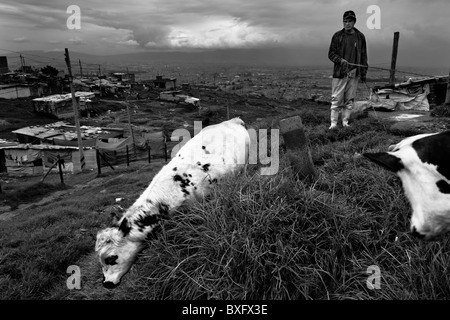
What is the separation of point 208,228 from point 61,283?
8.87ft

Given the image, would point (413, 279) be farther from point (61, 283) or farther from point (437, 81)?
point (437, 81)

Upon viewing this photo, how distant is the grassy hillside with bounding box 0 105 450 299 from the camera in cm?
310

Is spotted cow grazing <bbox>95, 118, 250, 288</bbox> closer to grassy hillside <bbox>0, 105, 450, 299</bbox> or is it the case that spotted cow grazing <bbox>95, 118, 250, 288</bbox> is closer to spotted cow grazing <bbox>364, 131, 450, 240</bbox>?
grassy hillside <bbox>0, 105, 450, 299</bbox>

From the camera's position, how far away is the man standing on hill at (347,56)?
24.3 ft

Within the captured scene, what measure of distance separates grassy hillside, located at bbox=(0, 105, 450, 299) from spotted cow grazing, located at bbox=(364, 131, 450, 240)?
908mm


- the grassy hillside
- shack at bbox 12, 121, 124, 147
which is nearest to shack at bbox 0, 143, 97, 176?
shack at bbox 12, 121, 124, 147

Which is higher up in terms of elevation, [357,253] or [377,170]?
[377,170]

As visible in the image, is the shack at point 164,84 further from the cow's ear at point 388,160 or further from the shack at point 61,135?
the cow's ear at point 388,160

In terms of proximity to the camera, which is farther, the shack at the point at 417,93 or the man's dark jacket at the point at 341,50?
the shack at the point at 417,93

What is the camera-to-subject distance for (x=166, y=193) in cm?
426

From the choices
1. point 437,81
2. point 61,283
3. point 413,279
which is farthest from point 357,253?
point 437,81

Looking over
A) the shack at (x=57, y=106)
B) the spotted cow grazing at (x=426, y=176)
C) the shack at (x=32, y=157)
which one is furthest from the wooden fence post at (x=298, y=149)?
the shack at (x=57, y=106)

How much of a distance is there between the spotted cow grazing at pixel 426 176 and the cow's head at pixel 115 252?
9.82 feet
